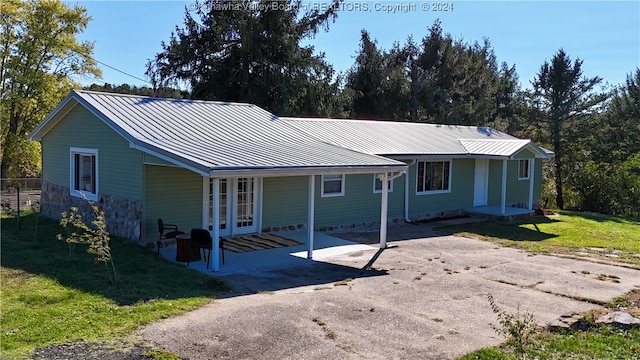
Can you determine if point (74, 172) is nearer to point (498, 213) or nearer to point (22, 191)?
point (22, 191)

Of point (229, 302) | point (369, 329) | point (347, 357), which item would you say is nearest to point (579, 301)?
point (369, 329)

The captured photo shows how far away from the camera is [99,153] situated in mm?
12344

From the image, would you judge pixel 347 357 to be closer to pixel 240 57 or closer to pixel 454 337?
pixel 454 337

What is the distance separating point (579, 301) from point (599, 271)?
2850 millimetres

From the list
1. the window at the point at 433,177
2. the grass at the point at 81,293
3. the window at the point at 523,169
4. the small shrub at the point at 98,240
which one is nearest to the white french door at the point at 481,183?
the window at the point at 433,177

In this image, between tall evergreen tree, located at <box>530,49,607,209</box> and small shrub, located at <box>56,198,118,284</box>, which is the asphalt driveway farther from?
tall evergreen tree, located at <box>530,49,607,209</box>

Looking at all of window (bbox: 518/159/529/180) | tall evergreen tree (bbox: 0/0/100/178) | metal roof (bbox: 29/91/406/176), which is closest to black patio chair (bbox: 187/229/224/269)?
metal roof (bbox: 29/91/406/176)

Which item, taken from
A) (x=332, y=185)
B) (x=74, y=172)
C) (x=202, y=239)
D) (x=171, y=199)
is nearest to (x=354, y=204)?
(x=332, y=185)

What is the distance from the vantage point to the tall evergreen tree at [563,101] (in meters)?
26.8

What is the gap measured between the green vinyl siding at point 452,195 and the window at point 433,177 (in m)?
0.16

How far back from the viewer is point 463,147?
1925cm

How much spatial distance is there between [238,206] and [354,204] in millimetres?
3925

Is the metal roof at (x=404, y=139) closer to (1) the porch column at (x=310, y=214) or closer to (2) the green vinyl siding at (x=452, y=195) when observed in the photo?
(2) the green vinyl siding at (x=452, y=195)

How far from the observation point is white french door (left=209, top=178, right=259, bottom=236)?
1222cm
